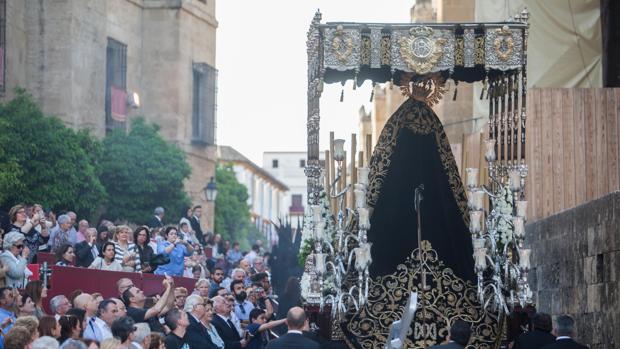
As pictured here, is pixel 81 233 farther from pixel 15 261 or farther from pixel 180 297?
pixel 180 297

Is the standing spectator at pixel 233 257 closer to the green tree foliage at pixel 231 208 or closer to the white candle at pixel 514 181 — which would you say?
the white candle at pixel 514 181

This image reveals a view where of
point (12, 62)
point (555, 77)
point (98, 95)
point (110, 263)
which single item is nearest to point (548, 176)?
point (555, 77)

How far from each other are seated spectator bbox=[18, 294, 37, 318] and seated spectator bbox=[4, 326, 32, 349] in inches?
102

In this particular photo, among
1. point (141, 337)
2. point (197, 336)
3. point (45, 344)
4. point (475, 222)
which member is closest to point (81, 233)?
point (197, 336)

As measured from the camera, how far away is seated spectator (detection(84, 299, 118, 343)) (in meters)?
13.8

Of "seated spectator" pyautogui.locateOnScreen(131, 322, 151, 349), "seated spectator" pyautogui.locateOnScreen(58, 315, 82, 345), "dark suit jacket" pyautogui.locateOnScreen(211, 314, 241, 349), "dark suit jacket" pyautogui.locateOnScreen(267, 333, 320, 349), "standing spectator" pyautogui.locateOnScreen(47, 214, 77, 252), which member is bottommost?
"dark suit jacket" pyautogui.locateOnScreen(211, 314, 241, 349)

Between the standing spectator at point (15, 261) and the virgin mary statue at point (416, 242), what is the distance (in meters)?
3.63

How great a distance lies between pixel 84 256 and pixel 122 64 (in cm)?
2461

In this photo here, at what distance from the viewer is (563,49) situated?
2678 cm

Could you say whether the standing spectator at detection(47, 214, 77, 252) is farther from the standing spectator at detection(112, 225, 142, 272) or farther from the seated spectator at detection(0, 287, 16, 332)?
the seated spectator at detection(0, 287, 16, 332)

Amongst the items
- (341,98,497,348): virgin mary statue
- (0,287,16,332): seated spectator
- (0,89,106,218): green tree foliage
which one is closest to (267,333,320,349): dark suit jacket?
(0,287,16,332): seated spectator

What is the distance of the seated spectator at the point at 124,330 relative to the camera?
12680 millimetres

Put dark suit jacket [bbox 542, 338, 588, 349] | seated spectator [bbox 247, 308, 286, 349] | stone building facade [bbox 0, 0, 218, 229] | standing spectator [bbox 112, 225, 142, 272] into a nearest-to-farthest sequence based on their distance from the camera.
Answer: dark suit jacket [bbox 542, 338, 588, 349]
seated spectator [bbox 247, 308, 286, 349]
standing spectator [bbox 112, 225, 142, 272]
stone building facade [bbox 0, 0, 218, 229]

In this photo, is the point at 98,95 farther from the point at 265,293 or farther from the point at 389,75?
the point at 389,75
